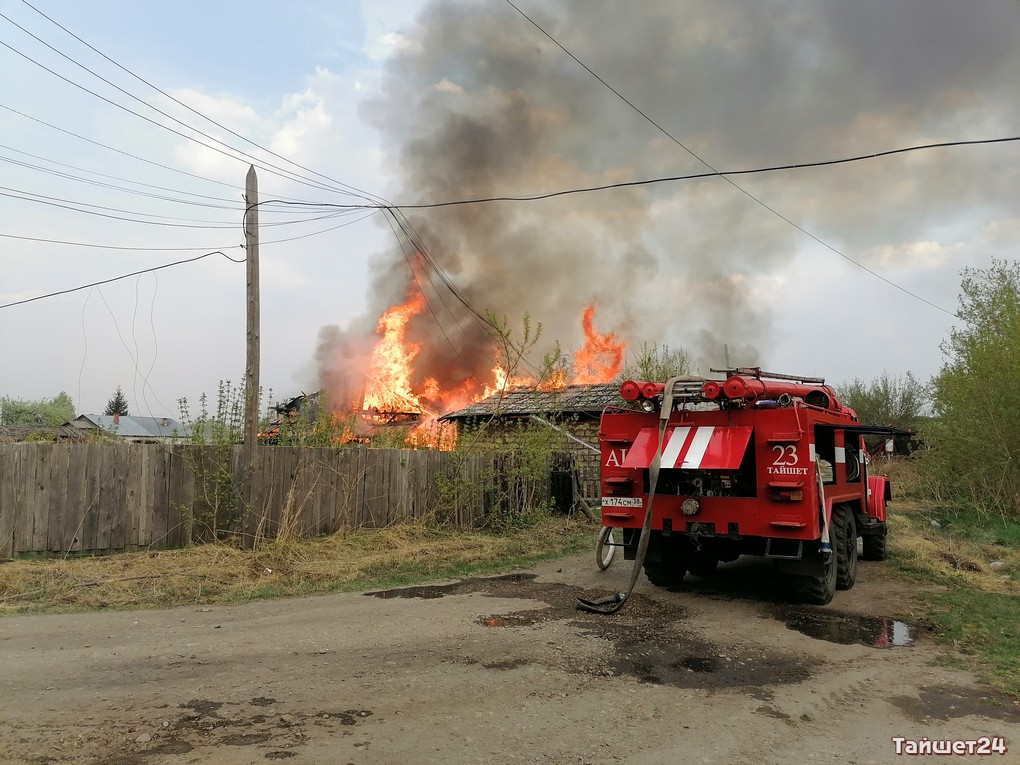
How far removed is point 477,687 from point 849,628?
4.18 metres

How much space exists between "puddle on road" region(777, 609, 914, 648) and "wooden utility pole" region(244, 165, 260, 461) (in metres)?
7.69

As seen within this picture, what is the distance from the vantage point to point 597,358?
28.8 metres

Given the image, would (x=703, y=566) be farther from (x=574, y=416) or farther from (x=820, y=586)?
(x=574, y=416)

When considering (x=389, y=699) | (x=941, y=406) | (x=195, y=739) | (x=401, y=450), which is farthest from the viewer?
(x=941, y=406)

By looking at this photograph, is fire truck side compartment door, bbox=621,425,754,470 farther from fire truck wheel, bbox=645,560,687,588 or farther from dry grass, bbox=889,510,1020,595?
dry grass, bbox=889,510,1020,595

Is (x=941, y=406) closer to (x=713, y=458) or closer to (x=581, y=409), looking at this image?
(x=581, y=409)

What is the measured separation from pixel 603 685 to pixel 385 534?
6926 mm

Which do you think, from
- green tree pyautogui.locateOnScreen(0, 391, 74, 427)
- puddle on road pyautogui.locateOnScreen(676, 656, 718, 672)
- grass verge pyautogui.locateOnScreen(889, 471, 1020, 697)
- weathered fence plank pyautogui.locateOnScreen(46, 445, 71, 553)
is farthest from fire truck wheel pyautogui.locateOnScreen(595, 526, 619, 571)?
green tree pyautogui.locateOnScreen(0, 391, 74, 427)

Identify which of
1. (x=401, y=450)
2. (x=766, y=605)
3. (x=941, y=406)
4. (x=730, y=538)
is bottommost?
(x=766, y=605)

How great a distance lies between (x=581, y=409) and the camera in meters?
20.4

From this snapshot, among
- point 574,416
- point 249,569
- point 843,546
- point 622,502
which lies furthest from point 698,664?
point 574,416

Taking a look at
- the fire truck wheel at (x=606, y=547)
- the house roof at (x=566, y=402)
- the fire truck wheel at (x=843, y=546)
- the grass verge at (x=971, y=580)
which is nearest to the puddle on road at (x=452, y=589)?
the fire truck wheel at (x=606, y=547)

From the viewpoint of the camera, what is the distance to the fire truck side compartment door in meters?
6.95

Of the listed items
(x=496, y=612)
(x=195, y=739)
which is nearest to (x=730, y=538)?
(x=496, y=612)
